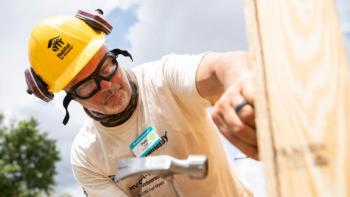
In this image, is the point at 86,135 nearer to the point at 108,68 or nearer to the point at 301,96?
the point at 108,68

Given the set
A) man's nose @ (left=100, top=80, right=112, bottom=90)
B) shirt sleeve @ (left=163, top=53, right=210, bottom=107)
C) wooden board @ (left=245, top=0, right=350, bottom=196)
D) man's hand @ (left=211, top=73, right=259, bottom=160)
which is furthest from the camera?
man's nose @ (left=100, top=80, right=112, bottom=90)

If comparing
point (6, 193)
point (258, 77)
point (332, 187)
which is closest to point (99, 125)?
point (258, 77)

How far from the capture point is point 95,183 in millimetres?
3059

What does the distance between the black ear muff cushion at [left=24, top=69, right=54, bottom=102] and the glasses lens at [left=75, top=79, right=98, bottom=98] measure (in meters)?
0.30

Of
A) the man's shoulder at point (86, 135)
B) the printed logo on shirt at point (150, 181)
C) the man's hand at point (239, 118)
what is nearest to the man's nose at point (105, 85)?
the man's shoulder at point (86, 135)

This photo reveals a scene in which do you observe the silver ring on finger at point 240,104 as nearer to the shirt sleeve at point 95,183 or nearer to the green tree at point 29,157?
the shirt sleeve at point 95,183

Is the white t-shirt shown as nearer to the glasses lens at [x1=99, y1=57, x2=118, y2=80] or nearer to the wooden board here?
the glasses lens at [x1=99, y1=57, x2=118, y2=80]

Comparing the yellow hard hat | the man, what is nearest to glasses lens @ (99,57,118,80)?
the man

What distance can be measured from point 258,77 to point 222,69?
0.93m

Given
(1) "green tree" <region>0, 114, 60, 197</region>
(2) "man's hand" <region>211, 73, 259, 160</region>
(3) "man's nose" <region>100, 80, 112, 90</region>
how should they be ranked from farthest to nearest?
(1) "green tree" <region>0, 114, 60, 197</region> < (3) "man's nose" <region>100, 80, 112, 90</region> < (2) "man's hand" <region>211, 73, 259, 160</region>

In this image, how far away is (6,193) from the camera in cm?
1950

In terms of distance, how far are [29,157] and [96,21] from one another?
66.1 feet

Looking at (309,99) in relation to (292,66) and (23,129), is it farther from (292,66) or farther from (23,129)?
(23,129)

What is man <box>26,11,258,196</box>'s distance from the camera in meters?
2.65
